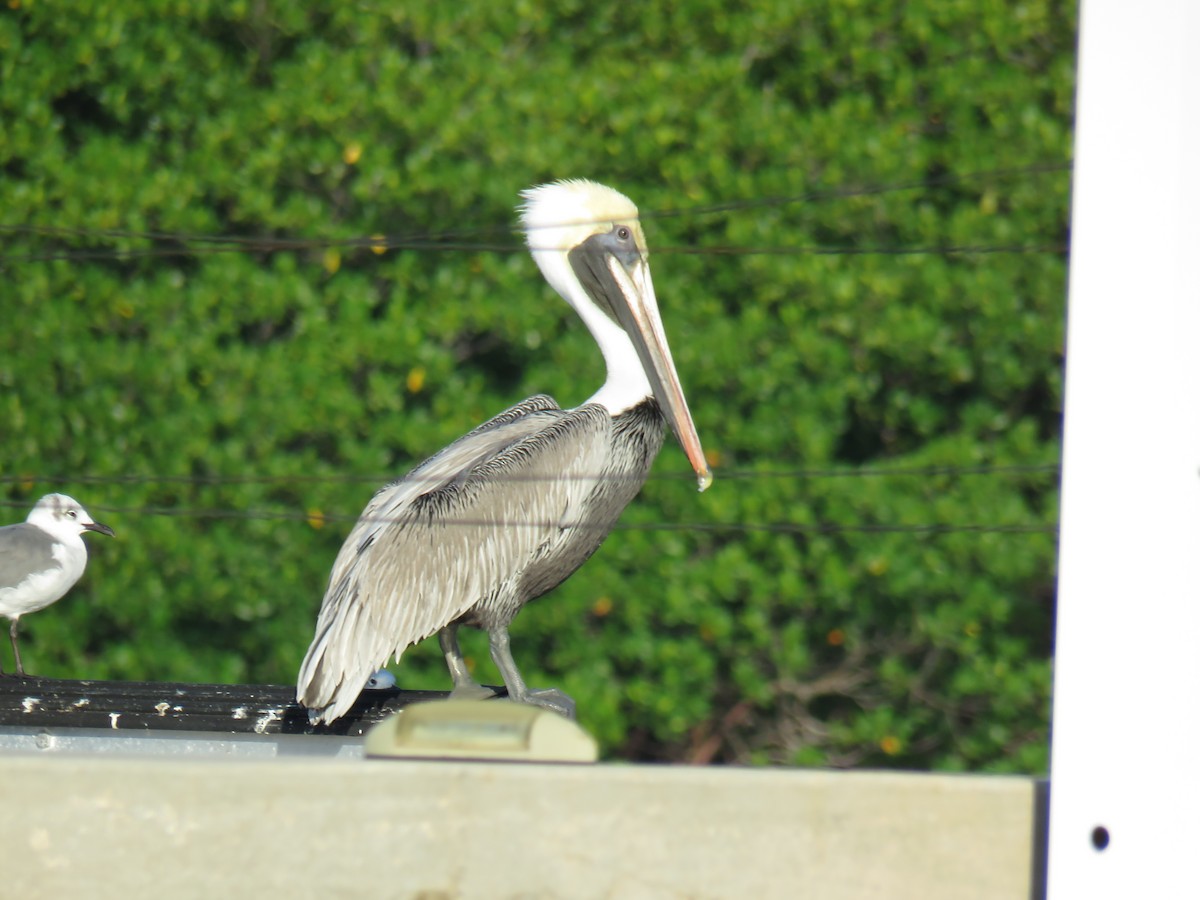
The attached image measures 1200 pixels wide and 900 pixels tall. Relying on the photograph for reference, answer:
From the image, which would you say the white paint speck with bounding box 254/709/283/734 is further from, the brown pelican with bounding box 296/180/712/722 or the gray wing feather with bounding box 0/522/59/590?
the gray wing feather with bounding box 0/522/59/590

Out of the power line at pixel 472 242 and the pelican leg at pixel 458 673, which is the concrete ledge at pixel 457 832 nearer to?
the pelican leg at pixel 458 673

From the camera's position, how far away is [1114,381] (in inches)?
97.0

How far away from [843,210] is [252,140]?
2180mm

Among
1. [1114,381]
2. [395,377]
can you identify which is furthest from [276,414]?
[1114,381]

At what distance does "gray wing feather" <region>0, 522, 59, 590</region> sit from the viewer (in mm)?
3807

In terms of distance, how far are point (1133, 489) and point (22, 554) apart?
8.64 feet

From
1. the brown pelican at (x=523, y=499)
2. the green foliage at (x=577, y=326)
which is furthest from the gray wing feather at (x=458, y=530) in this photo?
the green foliage at (x=577, y=326)

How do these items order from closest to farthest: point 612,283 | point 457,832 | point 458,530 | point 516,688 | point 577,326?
point 457,832 < point 516,688 < point 458,530 < point 612,283 < point 577,326

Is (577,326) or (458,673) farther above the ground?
(577,326)

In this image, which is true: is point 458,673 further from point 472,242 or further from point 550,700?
point 472,242

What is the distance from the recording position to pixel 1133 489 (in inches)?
96.2

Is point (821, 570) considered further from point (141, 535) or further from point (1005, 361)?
point (141, 535)

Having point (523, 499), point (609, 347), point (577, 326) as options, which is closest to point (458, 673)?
point (523, 499)

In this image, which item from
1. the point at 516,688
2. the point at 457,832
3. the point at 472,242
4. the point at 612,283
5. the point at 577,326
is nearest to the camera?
the point at 457,832
